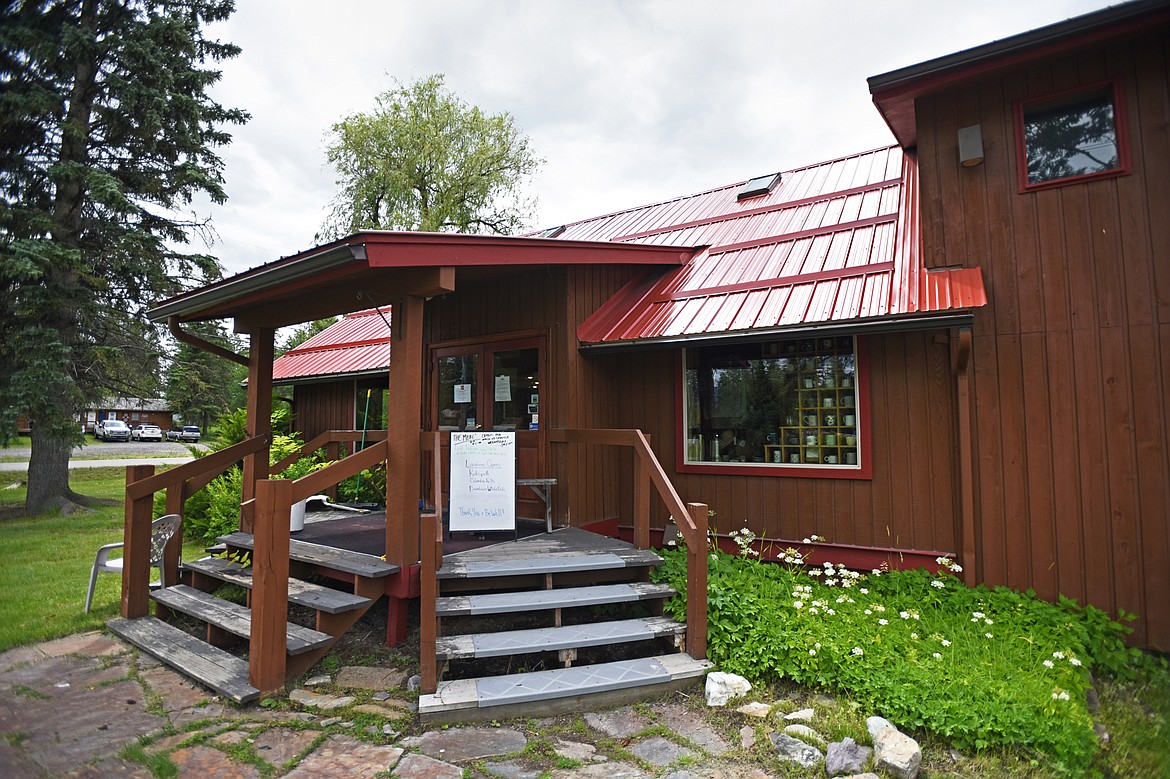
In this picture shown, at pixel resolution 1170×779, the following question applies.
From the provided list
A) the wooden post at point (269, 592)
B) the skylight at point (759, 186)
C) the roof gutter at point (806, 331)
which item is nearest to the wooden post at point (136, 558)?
the wooden post at point (269, 592)

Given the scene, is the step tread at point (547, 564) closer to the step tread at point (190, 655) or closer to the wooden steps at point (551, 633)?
the wooden steps at point (551, 633)

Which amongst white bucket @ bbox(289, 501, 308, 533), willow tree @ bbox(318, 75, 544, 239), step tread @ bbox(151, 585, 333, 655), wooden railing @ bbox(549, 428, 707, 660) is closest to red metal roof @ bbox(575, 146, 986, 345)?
wooden railing @ bbox(549, 428, 707, 660)

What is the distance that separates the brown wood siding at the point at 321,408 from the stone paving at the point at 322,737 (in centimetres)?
661

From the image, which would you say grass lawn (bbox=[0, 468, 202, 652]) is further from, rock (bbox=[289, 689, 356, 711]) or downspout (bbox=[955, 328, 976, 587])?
downspout (bbox=[955, 328, 976, 587])

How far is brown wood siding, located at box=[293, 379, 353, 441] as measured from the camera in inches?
408

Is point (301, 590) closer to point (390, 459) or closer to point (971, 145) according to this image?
point (390, 459)

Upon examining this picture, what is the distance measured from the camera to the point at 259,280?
4.57m

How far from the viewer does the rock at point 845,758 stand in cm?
286

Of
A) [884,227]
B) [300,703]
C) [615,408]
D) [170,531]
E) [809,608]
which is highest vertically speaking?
[884,227]

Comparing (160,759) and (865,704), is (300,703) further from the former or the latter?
(865,704)

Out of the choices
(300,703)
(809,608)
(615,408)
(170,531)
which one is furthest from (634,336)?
(170,531)

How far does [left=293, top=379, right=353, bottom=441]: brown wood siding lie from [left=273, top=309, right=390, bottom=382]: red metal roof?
399 millimetres

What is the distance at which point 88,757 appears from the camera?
2.91 metres

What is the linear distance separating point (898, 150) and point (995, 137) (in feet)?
9.53
